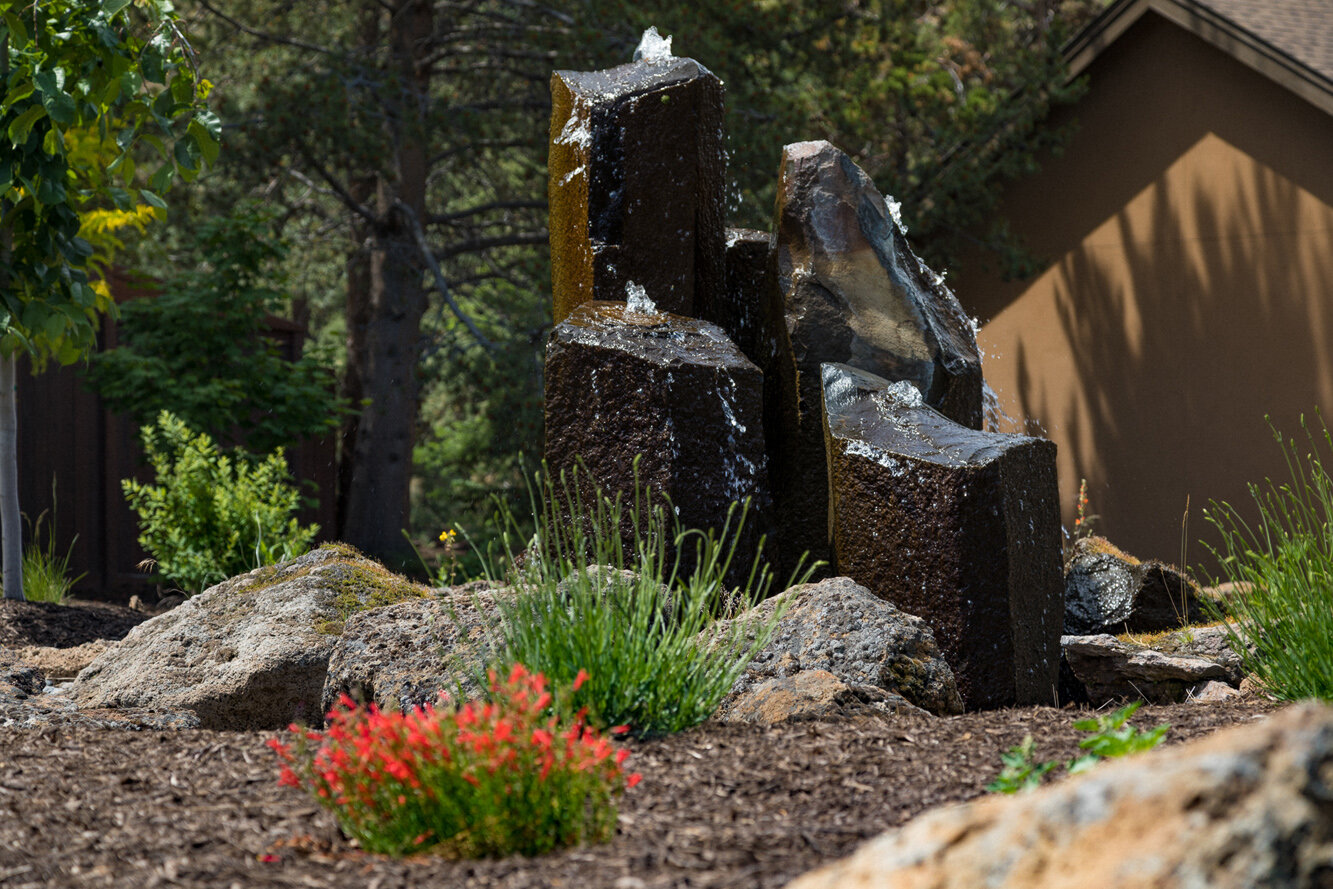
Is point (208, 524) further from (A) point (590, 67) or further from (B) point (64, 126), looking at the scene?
(A) point (590, 67)

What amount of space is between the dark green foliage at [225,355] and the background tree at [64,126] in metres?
2.03

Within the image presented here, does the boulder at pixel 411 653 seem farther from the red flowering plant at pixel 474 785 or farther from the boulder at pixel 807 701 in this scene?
the red flowering plant at pixel 474 785

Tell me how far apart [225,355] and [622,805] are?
281 inches

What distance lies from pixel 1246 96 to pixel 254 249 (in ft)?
25.0

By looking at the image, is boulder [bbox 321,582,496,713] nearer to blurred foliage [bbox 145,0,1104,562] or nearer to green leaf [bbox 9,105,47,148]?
green leaf [bbox 9,105,47,148]

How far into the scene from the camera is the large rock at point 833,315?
523 centimetres

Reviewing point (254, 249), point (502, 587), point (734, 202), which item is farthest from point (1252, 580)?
point (254, 249)

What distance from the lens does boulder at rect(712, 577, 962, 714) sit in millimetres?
3641

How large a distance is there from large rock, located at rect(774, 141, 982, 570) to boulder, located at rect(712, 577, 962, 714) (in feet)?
4.32

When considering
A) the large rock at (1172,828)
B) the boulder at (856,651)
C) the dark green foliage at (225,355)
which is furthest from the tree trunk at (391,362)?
the large rock at (1172,828)

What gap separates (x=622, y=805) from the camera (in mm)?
2482

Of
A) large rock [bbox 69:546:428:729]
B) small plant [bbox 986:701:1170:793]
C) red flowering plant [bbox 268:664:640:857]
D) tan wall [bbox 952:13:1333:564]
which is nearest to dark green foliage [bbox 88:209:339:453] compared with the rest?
large rock [bbox 69:546:428:729]

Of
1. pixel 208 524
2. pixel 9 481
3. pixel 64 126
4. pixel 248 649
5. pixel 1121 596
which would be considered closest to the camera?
pixel 248 649

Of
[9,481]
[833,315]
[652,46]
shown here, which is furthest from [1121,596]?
[9,481]
